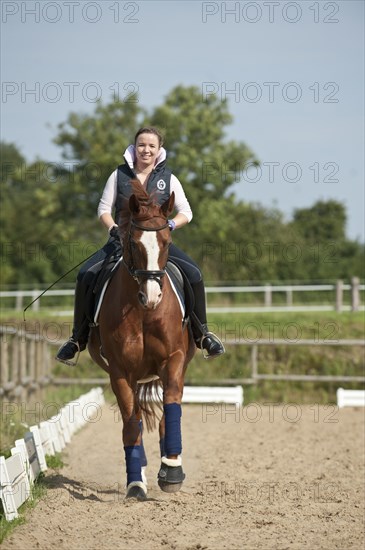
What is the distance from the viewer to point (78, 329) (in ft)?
25.7

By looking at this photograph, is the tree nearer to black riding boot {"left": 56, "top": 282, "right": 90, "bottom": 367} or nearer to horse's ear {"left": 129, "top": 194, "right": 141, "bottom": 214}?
black riding boot {"left": 56, "top": 282, "right": 90, "bottom": 367}

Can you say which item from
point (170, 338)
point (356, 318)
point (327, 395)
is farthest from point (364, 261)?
point (170, 338)

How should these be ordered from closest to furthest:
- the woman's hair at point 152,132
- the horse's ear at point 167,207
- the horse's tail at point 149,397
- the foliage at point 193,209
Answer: the horse's ear at point 167,207
the woman's hair at point 152,132
the horse's tail at point 149,397
the foliage at point 193,209

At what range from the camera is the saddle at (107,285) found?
7.32 metres

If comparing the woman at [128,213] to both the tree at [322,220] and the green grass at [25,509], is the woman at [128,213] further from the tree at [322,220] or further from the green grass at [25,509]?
the tree at [322,220]

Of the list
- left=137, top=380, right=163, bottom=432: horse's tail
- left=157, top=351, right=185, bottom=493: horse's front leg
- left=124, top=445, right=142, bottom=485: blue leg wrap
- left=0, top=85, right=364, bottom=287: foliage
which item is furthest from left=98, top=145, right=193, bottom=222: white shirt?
left=0, top=85, right=364, bottom=287: foliage

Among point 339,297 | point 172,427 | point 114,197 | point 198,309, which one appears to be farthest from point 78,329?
point 339,297

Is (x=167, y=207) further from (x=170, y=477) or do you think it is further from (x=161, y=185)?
(x=170, y=477)

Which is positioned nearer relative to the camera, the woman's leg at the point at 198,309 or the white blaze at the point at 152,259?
the white blaze at the point at 152,259

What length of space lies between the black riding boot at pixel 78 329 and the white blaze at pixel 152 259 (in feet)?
4.81

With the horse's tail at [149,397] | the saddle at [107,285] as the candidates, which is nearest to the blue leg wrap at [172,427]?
the horse's tail at [149,397]

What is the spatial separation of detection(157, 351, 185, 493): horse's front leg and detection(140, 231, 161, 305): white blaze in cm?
87

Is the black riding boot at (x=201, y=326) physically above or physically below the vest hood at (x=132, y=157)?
below

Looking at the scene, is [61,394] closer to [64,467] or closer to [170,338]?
[64,467]
